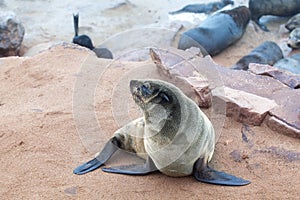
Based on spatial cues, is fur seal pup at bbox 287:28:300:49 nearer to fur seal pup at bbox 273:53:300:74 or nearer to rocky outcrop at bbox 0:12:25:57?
fur seal pup at bbox 273:53:300:74

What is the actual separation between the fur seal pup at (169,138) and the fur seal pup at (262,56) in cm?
394

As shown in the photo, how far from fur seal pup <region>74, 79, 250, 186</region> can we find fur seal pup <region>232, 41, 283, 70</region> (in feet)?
12.9

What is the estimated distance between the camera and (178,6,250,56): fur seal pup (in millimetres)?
7531

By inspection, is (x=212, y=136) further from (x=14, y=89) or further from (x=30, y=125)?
(x=14, y=89)

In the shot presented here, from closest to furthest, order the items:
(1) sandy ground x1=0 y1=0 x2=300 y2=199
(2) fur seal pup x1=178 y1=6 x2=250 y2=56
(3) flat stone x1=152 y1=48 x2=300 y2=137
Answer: (1) sandy ground x1=0 y1=0 x2=300 y2=199 < (3) flat stone x1=152 y1=48 x2=300 y2=137 < (2) fur seal pup x1=178 y1=6 x2=250 y2=56

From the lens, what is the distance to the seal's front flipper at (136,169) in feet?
9.52

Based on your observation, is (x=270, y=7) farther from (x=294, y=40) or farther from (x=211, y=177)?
(x=211, y=177)

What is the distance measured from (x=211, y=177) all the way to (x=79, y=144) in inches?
38.5

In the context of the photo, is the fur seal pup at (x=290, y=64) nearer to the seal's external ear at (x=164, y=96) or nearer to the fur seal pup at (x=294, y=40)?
the fur seal pup at (x=294, y=40)

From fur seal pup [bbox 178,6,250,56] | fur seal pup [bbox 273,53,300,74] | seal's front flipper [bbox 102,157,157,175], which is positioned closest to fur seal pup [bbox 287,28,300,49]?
fur seal pup [bbox 178,6,250,56]

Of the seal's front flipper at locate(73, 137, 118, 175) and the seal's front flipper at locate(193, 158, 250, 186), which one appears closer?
the seal's front flipper at locate(193, 158, 250, 186)

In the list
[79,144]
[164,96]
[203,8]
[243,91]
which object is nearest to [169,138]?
[164,96]

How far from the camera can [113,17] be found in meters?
9.20

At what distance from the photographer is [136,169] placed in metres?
2.97
